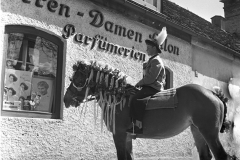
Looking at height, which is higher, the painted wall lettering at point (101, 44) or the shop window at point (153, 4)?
the shop window at point (153, 4)

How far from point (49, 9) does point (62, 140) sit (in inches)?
126

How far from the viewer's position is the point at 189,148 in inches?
432

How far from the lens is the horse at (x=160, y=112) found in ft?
16.5

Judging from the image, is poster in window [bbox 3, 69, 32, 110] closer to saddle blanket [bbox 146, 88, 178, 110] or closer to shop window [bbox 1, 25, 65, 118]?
shop window [bbox 1, 25, 65, 118]

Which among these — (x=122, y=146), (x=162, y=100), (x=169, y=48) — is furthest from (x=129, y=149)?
(x=169, y=48)

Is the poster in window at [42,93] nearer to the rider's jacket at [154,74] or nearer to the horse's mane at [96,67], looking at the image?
the horse's mane at [96,67]

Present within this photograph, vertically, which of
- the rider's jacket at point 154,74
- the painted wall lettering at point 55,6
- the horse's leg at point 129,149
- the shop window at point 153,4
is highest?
the shop window at point 153,4

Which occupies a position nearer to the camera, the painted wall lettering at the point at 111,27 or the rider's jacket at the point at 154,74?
the rider's jacket at the point at 154,74

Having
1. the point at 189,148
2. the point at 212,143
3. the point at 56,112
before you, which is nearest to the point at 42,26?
the point at 56,112

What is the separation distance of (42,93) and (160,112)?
3232 mm

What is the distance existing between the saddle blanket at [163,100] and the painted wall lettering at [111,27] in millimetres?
3733

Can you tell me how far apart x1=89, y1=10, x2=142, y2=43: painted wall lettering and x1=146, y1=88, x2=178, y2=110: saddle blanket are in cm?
373

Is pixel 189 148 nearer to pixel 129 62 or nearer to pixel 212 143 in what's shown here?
pixel 129 62

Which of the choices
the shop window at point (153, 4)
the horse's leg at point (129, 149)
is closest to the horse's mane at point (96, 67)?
the horse's leg at point (129, 149)
